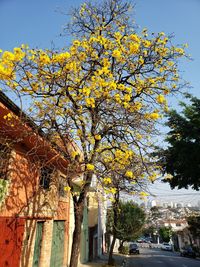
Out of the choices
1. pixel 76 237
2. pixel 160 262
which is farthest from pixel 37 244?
pixel 160 262

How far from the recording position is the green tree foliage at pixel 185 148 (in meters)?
13.2

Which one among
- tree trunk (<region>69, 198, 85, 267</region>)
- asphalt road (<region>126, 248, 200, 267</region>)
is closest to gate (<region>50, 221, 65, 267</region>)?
tree trunk (<region>69, 198, 85, 267</region>)

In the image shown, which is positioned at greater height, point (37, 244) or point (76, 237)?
point (76, 237)

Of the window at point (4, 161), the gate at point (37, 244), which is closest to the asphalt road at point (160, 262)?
the gate at point (37, 244)

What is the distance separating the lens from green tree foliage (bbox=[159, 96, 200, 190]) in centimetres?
1317

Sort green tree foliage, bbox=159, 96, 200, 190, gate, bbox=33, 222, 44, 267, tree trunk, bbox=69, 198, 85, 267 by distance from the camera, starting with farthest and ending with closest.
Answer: green tree foliage, bbox=159, 96, 200, 190 < gate, bbox=33, 222, 44, 267 < tree trunk, bbox=69, 198, 85, 267

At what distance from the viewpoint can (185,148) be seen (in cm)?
1323

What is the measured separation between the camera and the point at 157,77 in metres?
8.30

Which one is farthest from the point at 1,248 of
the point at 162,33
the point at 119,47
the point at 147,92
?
the point at 162,33

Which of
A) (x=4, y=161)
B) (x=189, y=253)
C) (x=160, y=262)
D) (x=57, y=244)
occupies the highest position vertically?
(x=4, y=161)

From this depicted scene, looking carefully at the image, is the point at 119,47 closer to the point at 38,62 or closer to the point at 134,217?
the point at 38,62

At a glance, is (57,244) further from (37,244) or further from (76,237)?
(76,237)

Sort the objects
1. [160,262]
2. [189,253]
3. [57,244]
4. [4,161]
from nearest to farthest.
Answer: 1. [4,161]
2. [57,244]
3. [160,262]
4. [189,253]

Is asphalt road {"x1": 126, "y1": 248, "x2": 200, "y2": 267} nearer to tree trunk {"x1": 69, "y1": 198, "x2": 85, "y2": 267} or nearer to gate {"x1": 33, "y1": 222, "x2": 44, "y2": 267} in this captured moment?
gate {"x1": 33, "y1": 222, "x2": 44, "y2": 267}
